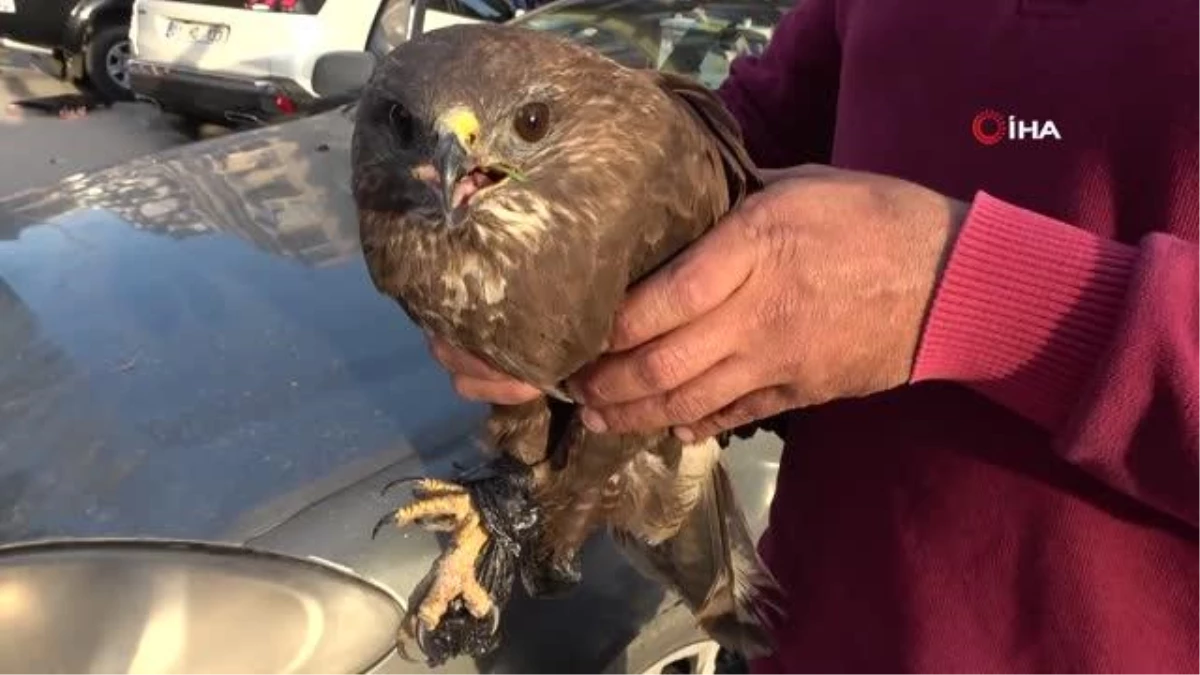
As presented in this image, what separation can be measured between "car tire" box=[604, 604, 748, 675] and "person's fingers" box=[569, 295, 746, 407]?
977 mm

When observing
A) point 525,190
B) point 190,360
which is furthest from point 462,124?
point 190,360

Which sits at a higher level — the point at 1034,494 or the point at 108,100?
the point at 1034,494

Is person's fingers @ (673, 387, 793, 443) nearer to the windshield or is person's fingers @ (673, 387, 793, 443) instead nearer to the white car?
the windshield

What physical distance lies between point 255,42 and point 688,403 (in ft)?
25.2

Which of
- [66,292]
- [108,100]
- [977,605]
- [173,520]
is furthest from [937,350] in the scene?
[108,100]

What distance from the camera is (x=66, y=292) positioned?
2623 millimetres

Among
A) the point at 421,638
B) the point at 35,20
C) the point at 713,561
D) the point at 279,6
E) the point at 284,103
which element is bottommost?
the point at 35,20

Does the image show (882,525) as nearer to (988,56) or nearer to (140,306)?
(988,56)

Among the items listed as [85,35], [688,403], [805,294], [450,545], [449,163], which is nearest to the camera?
[805,294]

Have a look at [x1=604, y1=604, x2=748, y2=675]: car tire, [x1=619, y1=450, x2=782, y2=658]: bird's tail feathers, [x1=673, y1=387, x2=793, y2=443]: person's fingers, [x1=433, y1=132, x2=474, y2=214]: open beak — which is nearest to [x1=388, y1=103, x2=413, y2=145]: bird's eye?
[x1=433, y1=132, x2=474, y2=214]: open beak

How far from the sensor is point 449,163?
62.3 inches

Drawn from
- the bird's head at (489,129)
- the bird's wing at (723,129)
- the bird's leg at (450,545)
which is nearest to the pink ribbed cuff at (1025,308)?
the bird's wing at (723,129)

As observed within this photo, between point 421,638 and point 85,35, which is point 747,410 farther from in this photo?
point 85,35

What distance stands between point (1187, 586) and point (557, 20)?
3.61 m
